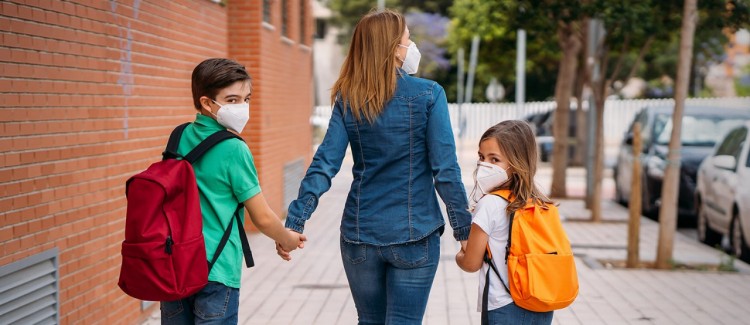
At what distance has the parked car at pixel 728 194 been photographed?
11188 mm

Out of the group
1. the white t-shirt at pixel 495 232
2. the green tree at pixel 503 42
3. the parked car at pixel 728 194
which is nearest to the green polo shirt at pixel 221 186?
the white t-shirt at pixel 495 232

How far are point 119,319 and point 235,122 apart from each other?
3.26 meters

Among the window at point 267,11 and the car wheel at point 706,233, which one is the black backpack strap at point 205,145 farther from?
the car wheel at point 706,233

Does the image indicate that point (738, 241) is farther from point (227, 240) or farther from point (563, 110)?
point (227, 240)

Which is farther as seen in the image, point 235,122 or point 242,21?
point 242,21

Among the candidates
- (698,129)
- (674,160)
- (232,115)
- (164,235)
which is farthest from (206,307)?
(698,129)

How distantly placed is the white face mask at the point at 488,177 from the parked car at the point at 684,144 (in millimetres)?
10963

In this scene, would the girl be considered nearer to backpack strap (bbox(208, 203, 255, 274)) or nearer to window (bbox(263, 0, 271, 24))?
backpack strap (bbox(208, 203, 255, 274))

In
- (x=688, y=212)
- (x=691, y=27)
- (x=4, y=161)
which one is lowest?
(x=688, y=212)

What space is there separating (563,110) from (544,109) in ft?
75.1

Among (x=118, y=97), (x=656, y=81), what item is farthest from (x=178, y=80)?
(x=656, y=81)

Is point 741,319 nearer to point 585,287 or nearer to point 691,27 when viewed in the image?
point 585,287

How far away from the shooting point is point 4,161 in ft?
16.1

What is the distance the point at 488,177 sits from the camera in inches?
164
